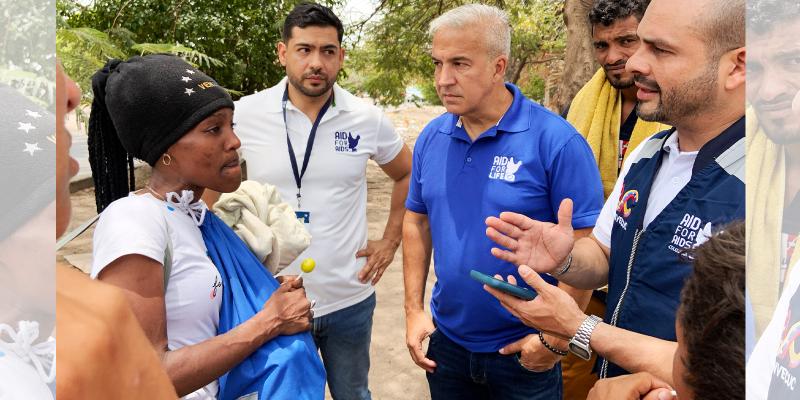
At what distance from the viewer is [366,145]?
3.12 m

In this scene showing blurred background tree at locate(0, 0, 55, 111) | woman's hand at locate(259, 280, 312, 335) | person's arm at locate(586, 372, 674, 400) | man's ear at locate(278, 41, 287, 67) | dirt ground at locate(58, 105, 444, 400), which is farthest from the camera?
dirt ground at locate(58, 105, 444, 400)

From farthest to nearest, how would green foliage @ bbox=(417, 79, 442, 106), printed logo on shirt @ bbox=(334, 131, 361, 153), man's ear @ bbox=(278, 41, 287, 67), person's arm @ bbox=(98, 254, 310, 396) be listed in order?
green foliage @ bbox=(417, 79, 442, 106) < man's ear @ bbox=(278, 41, 287, 67) < printed logo on shirt @ bbox=(334, 131, 361, 153) < person's arm @ bbox=(98, 254, 310, 396)

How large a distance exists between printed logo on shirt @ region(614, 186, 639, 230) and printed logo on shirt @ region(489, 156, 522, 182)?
470 mm

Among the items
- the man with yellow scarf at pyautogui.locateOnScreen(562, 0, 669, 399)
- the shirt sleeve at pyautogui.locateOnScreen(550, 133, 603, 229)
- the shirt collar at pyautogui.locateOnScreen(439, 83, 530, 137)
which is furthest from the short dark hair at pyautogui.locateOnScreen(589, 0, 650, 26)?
the shirt sleeve at pyautogui.locateOnScreen(550, 133, 603, 229)

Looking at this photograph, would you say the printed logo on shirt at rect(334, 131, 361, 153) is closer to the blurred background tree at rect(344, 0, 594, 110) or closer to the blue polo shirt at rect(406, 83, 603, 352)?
the blue polo shirt at rect(406, 83, 603, 352)

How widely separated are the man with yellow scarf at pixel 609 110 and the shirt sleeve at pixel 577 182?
57 cm

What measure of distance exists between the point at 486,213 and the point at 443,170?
0.27 metres

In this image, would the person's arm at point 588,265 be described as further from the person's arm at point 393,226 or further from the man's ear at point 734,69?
the person's arm at point 393,226

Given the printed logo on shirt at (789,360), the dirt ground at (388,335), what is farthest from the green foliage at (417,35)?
the printed logo on shirt at (789,360)

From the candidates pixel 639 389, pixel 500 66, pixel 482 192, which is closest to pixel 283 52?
pixel 500 66

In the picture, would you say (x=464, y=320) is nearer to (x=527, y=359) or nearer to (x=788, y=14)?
(x=527, y=359)

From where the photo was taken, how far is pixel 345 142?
305cm

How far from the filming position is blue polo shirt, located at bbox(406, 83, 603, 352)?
2.34m

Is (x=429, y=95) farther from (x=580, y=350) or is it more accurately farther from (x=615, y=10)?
(x=580, y=350)
